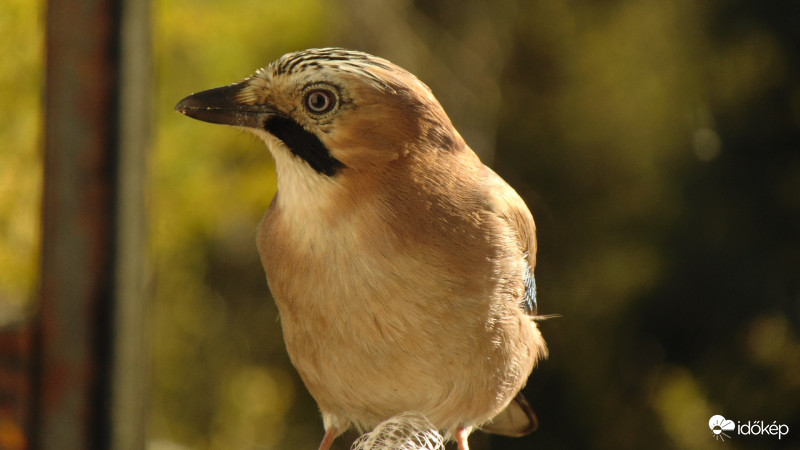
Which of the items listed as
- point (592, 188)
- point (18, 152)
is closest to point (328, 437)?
point (18, 152)

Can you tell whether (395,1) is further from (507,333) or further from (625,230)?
(507,333)

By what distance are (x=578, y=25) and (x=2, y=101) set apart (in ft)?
12.9

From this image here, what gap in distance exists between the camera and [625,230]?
5.27m

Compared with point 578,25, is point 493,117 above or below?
below

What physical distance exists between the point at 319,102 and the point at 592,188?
3.75 metres

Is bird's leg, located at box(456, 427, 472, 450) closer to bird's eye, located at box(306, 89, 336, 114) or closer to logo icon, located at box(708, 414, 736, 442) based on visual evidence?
bird's eye, located at box(306, 89, 336, 114)

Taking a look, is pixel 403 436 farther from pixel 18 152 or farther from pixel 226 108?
pixel 18 152

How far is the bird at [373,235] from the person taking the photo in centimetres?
193

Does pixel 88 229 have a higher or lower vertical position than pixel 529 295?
higher

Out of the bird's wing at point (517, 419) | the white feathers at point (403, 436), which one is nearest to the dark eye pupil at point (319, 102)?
the white feathers at point (403, 436)

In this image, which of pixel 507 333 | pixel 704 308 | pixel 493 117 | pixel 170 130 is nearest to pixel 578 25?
pixel 493 117

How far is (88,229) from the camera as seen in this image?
170 cm

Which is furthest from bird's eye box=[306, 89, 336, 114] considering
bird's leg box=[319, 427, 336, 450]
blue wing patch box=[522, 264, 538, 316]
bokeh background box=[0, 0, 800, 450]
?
bokeh background box=[0, 0, 800, 450]

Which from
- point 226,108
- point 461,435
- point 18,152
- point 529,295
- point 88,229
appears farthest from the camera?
point 529,295
